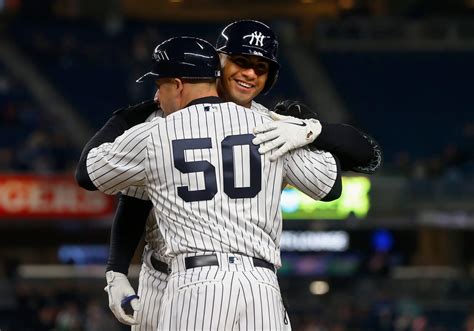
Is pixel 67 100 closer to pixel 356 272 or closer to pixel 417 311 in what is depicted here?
pixel 356 272

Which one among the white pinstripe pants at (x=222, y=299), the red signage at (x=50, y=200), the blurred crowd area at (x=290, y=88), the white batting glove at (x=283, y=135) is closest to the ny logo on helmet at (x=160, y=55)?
the white batting glove at (x=283, y=135)

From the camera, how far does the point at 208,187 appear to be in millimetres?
3783

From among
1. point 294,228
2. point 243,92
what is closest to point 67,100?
point 294,228

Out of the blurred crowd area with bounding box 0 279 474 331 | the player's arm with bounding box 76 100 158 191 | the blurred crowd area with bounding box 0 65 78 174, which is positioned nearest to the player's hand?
the player's arm with bounding box 76 100 158 191

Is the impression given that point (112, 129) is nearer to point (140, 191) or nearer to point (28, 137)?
point (140, 191)

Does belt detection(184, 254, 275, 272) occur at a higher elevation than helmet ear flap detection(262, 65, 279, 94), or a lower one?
lower

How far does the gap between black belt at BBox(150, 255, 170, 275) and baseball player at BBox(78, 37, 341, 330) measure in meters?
0.36

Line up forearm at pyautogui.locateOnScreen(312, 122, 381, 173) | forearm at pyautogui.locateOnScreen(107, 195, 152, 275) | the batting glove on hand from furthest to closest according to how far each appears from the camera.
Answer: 1. forearm at pyautogui.locateOnScreen(107, 195, 152, 275)
2. the batting glove on hand
3. forearm at pyautogui.locateOnScreen(312, 122, 381, 173)

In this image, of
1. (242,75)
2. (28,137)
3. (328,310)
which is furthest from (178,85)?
(28,137)

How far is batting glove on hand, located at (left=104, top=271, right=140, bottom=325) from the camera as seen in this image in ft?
13.4

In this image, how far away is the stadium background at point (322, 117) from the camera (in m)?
19.0

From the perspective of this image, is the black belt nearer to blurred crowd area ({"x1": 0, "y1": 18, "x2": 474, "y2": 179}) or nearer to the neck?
the neck

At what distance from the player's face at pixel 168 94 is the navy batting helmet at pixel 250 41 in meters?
0.27

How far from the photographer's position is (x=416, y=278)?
19.7m
